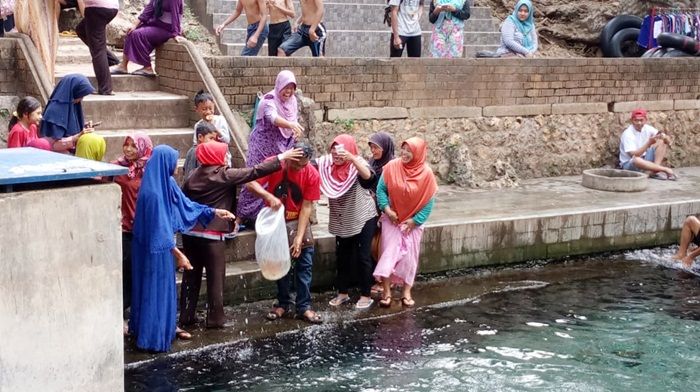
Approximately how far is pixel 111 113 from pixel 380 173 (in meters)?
2.79

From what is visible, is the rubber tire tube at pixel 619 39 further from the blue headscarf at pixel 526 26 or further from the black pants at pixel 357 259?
the black pants at pixel 357 259

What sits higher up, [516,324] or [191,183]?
[191,183]

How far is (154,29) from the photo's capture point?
10227mm

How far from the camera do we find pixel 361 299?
866 cm

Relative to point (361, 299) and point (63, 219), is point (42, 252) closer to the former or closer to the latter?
point (63, 219)

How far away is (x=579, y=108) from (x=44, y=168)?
913 cm

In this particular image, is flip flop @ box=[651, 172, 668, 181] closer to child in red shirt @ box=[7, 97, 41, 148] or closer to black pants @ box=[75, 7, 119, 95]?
black pants @ box=[75, 7, 119, 95]

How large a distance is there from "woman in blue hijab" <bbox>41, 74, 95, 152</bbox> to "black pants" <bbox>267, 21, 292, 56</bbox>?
415cm

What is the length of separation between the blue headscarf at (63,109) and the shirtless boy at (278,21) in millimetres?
4100

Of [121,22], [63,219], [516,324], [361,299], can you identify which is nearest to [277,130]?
[361,299]

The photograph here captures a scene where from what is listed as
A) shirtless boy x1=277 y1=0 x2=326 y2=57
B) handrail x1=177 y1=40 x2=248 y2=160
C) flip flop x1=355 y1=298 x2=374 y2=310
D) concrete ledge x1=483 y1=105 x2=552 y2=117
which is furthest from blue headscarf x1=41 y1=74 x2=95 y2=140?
concrete ledge x1=483 y1=105 x2=552 y2=117

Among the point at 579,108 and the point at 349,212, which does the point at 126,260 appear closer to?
the point at 349,212

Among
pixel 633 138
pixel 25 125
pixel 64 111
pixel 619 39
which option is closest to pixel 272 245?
pixel 64 111

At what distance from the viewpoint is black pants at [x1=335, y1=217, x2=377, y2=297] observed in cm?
857
